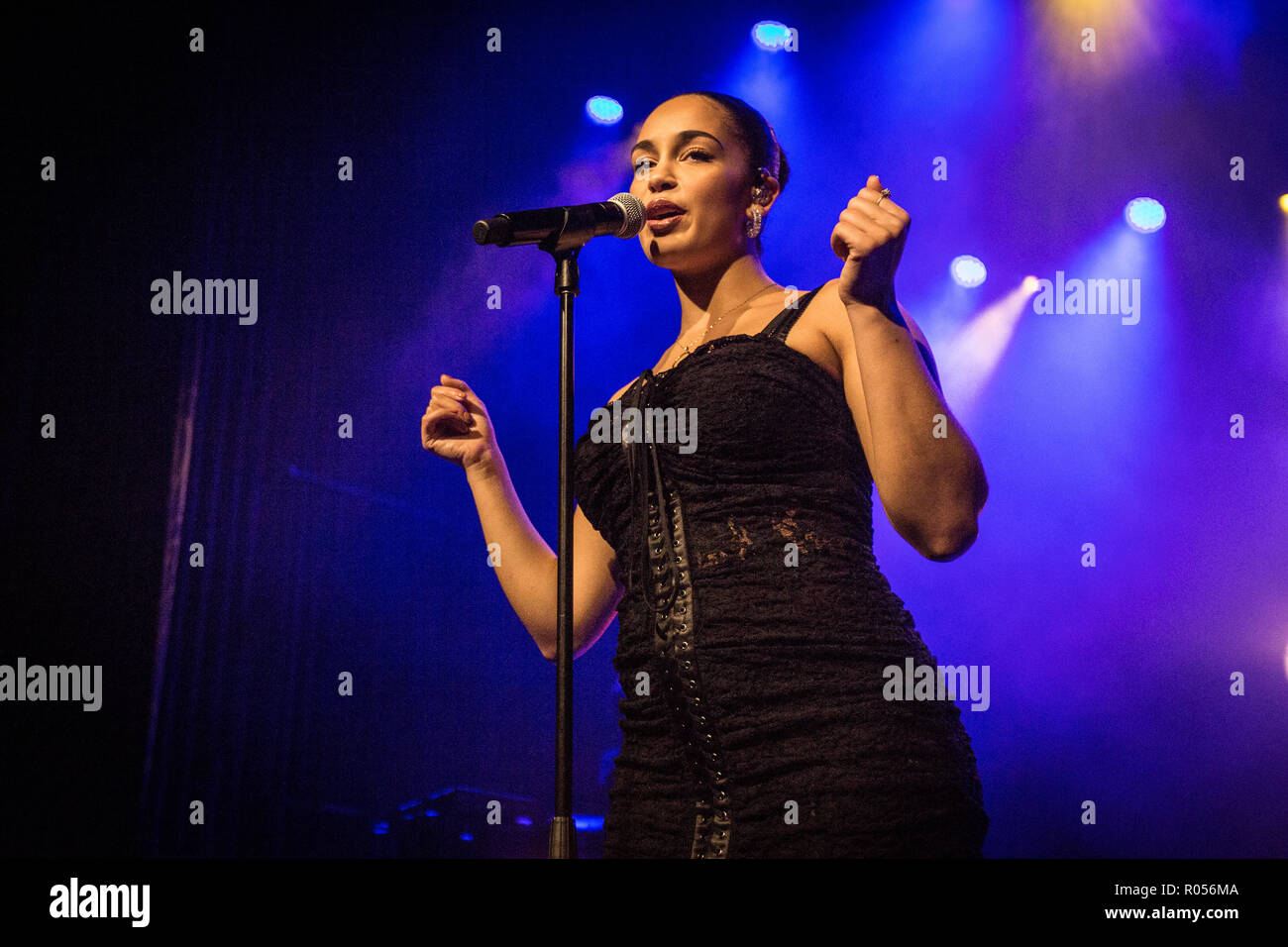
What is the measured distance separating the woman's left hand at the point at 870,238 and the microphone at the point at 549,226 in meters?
0.38

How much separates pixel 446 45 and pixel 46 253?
1.28m

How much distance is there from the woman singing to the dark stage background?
54.8 inches

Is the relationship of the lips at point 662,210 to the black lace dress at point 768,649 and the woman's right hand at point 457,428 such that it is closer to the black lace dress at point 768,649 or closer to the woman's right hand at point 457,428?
the black lace dress at point 768,649

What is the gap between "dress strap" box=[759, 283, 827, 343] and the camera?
1756 mm

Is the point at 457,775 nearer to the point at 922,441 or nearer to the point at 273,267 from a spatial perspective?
the point at 273,267

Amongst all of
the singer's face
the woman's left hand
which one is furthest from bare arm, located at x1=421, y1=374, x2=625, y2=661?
the woman's left hand

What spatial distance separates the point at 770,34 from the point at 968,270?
3.44 ft

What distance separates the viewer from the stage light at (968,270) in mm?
3736

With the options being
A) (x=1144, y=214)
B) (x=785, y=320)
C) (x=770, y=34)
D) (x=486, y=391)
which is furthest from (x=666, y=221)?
(x=1144, y=214)

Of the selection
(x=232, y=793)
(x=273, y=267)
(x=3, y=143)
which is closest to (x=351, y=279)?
(x=273, y=267)

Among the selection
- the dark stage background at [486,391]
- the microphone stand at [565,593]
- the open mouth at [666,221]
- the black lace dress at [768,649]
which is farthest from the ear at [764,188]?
the dark stage background at [486,391]

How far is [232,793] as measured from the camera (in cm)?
283

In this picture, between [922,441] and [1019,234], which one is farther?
[1019,234]

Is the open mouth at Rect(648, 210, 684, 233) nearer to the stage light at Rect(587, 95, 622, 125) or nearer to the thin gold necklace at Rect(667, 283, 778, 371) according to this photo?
the thin gold necklace at Rect(667, 283, 778, 371)
